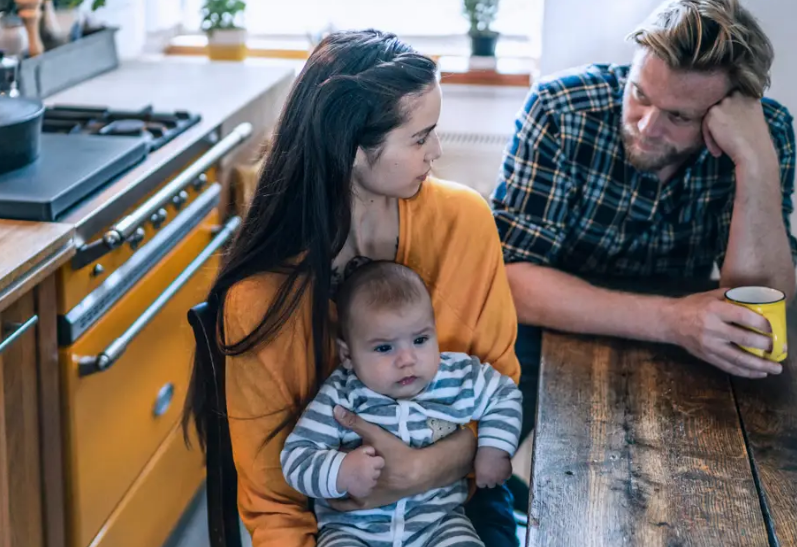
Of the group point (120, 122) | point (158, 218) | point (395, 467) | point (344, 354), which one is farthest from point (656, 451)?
point (120, 122)

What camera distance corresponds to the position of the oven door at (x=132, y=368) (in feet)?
5.70

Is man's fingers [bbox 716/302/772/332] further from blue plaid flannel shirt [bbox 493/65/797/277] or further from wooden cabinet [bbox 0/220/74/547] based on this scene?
wooden cabinet [bbox 0/220/74/547]

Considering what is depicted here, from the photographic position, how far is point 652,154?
5.93 ft

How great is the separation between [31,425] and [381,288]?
703mm

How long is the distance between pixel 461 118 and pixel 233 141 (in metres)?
0.85

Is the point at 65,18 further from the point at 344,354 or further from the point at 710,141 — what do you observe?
the point at 710,141

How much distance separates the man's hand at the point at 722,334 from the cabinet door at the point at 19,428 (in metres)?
1.08

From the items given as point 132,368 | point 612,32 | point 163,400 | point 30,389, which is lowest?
point 163,400

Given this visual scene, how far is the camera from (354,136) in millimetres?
1352

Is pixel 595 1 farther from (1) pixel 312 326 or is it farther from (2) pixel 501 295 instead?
(1) pixel 312 326

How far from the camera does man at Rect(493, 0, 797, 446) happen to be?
5.39 feet

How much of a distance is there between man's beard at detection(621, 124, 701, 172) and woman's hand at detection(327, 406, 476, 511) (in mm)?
755

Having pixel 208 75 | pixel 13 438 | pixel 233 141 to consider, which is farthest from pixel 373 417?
pixel 208 75

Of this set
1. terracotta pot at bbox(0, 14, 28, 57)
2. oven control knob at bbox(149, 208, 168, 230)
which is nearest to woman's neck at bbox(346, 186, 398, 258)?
oven control knob at bbox(149, 208, 168, 230)
